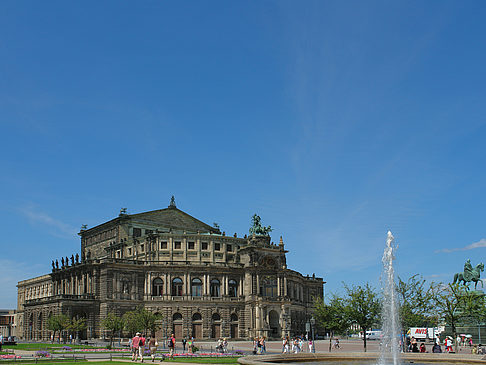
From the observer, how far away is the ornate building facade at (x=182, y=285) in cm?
9475

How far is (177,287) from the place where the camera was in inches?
3907

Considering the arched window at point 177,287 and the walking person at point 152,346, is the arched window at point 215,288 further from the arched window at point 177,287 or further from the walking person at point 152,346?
the walking person at point 152,346

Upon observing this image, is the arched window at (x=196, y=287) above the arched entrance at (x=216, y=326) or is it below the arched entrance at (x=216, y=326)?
above

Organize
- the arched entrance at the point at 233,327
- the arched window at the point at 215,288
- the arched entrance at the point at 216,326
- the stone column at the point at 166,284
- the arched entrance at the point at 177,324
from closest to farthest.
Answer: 1. the arched entrance at the point at 177,324
2. the stone column at the point at 166,284
3. the arched entrance at the point at 216,326
4. the arched entrance at the point at 233,327
5. the arched window at the point at 215,288

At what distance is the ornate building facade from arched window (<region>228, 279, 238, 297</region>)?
0.60ft

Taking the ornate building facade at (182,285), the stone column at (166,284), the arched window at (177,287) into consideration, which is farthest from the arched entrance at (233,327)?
the stone column at (166,284)

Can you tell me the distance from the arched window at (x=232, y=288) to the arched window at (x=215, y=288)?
7.22 ft

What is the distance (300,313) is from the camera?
111 m

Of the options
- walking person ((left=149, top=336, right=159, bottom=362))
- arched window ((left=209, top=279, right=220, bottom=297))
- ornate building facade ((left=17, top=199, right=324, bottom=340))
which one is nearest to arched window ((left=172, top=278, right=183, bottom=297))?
ornate building facade ((left=17, top=199, right=324, bottom=340))

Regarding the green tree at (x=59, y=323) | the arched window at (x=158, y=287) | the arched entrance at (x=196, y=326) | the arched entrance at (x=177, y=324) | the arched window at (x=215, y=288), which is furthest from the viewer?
the arched window at (x=215, y=288)

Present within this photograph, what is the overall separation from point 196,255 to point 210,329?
1371 centimetres

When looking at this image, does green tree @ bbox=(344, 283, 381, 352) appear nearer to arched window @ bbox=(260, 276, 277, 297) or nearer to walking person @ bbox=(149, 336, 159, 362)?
walking person @ bbox=(149, 336, 159, 362)

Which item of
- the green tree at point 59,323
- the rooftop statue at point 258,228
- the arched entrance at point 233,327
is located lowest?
the arched entrance at point 233,327

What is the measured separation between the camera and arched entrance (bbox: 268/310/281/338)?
102125 millimetres
